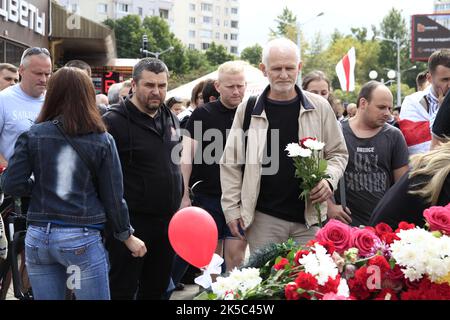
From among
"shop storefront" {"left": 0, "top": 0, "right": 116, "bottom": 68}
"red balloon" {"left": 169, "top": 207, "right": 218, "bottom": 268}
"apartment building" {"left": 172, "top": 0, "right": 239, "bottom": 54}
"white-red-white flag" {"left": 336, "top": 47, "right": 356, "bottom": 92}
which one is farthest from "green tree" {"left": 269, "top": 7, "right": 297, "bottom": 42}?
"red balloon" {"left": 169, "top": 207, "right": 218, "bottom": 268}

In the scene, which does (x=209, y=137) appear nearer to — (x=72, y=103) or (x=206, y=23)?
(x=72, y=103)

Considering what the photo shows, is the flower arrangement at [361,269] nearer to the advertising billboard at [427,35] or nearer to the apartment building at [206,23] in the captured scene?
the advertising billboard at [427,35]

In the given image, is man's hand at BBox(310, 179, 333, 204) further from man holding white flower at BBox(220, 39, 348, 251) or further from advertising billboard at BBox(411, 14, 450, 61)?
advertising billboard at BBox(411, 14, 450, 61)

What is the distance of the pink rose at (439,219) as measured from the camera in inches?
96.2

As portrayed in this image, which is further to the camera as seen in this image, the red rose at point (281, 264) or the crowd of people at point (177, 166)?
the crowd of people at point (177, 166)

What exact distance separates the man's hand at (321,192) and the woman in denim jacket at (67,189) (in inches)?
48.3

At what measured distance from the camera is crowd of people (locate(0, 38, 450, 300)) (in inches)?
158

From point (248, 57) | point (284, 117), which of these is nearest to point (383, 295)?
point (284, 117)

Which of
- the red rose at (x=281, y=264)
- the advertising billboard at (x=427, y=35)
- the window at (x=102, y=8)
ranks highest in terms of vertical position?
the window at (x=102, y=8)

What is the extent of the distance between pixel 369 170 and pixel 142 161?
176cm

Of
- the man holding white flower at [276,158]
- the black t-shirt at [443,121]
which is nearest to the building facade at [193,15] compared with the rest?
the man holding white flower at [276,158]

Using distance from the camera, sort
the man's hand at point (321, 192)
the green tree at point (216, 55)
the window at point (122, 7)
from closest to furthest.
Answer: the man's hand at point (321, 192)
the green tree at point (216, 55)
the window at point (122, 7)

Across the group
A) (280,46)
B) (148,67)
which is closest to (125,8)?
(148,67)
